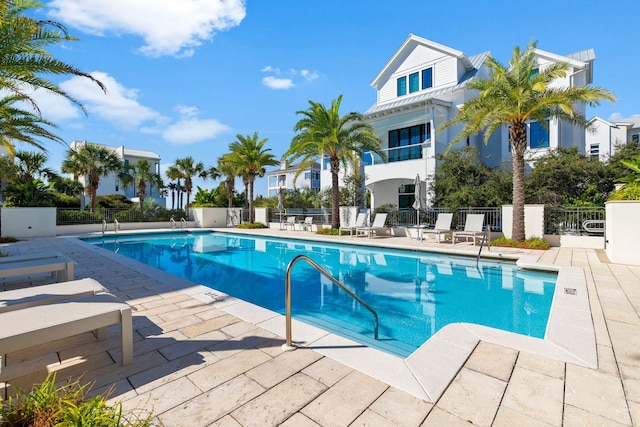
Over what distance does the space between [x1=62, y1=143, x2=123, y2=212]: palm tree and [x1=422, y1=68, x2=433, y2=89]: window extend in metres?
25.1

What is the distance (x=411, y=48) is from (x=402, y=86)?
101 inches

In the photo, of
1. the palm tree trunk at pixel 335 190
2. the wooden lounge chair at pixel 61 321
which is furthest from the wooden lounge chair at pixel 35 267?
the palm tree trunk at pixel 335 190

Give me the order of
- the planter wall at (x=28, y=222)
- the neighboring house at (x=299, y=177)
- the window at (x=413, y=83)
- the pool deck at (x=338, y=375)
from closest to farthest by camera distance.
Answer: the pool deck at (x=338, y=375)
the planter wall at (x=28, y=222)
the window at (x=413, y=83)
the neighboring house at (x=299, y=177)

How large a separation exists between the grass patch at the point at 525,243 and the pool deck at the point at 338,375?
7391mm

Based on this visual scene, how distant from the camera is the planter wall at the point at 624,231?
7750 mm

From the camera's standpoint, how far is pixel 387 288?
7582 millimetres

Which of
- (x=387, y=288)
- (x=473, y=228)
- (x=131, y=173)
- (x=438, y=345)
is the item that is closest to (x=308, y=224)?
(x=473, y=228)

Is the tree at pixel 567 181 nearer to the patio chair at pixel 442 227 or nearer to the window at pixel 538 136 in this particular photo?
the window at pixel 538 136

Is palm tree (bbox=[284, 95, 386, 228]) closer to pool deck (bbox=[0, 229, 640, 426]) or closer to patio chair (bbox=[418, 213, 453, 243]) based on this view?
patio chair (bbox=[418, 213, 453, 243])

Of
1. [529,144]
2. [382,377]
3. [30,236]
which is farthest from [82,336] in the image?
[529,144]

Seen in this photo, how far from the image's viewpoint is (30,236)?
1728 centimetres

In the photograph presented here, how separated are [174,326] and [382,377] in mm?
2885

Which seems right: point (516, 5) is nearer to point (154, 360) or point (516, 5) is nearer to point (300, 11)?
point (300, 11)

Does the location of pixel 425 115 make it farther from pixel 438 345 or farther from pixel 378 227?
pixel 438 345
